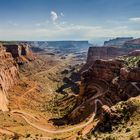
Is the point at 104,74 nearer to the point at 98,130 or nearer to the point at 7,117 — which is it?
the point at 7,117

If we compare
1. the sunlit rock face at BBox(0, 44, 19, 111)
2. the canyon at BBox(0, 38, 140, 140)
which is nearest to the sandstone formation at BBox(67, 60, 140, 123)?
the canyon at BBox(0, 38, 140, 140)

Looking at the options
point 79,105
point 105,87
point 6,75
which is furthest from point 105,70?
point 6,75

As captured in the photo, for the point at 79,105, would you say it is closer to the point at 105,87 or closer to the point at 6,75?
the point at 105,87

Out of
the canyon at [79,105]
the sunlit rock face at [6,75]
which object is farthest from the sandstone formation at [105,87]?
the sunlit rock face at [6,75]

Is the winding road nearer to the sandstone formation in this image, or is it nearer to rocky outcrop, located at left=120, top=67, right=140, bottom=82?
the sandstone formation

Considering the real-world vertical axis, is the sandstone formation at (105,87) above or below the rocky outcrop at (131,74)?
below

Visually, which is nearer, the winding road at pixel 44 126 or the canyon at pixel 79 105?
the canyon at pixel 79 105

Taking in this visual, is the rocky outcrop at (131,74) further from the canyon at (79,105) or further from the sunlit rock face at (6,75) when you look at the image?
the sunlit rock face at (6,75)

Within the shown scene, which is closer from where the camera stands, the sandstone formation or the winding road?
the winding road

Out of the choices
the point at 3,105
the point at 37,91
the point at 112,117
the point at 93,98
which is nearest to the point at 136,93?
the point at 93,98

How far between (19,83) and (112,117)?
12340 cm

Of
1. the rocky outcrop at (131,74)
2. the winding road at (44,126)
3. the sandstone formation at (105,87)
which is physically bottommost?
the winding road at (44,126)

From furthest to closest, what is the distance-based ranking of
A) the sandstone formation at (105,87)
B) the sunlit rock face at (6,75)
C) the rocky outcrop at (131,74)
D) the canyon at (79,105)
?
the sunlit rock face at (6,75) → the rocky outcrop at (131,74) → the sandstone formation at (105,87) → the canyon at (79,105)

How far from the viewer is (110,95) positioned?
10156 cm
